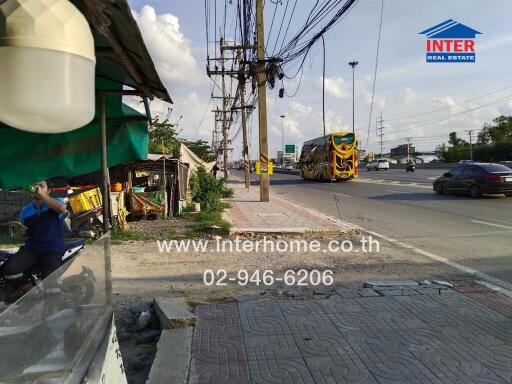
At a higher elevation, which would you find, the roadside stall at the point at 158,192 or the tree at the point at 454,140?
the tree at the point at 454,140

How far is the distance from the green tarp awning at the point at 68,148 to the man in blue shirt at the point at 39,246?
148 cm

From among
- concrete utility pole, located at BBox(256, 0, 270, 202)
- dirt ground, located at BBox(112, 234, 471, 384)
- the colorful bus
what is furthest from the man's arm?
the colorful bus

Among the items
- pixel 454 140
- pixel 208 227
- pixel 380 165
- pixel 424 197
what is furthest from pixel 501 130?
pixel 208 227

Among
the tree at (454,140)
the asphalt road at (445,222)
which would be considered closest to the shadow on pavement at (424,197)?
the asphalt road at (445,222)

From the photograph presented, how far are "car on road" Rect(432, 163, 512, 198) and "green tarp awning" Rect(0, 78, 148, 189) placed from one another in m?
17.4

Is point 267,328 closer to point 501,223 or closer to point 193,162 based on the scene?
point 501,223

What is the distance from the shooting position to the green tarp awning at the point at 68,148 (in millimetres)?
3639

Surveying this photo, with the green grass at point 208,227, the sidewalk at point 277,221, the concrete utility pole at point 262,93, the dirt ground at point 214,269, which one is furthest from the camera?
the concrete utility pole at point 262,93

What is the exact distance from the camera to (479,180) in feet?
61.4

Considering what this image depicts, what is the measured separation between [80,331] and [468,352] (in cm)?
323

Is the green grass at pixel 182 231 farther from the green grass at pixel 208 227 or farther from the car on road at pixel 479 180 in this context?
the car on road at pixel 479 180

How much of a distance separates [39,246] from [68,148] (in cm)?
199

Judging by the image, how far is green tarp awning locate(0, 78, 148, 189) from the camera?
3639 millimetres

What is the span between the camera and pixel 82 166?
3.87m
